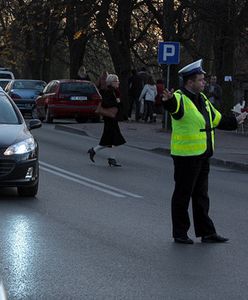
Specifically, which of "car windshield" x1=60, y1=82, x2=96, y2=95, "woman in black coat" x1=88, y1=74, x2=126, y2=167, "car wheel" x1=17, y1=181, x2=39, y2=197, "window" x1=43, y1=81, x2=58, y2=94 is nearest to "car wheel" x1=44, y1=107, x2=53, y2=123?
"window" x1=43, y1=81, x2=58, y2=94

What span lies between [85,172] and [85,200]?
343 cm

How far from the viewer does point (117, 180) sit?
1399 centimetres

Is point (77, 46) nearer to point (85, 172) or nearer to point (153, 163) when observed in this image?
point (153, 163)

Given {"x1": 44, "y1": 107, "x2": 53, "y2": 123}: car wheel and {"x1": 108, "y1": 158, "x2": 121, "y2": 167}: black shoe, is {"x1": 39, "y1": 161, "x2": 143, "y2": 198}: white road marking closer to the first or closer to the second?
{"x1": 108, "y1": 158, "x2": 121, "y2": 167}: black shoe

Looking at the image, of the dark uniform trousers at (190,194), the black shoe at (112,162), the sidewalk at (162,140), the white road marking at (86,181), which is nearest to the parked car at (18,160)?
the white road marking at (86,181)

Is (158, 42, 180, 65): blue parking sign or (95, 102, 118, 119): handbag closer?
(95, 102, 118, 119): handbag

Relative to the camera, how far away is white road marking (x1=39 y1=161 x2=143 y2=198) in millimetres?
12359

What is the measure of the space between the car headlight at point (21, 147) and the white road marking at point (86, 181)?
5.15ft

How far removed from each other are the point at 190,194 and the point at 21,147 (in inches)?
129

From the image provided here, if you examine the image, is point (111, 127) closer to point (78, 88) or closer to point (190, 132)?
point (190, 132)

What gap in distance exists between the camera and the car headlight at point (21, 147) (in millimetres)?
10984

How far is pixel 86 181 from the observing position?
1361cm

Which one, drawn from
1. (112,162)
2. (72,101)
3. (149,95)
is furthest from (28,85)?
(112,162)

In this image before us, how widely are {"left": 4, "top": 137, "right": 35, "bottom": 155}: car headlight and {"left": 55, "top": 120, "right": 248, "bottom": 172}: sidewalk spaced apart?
738cm
